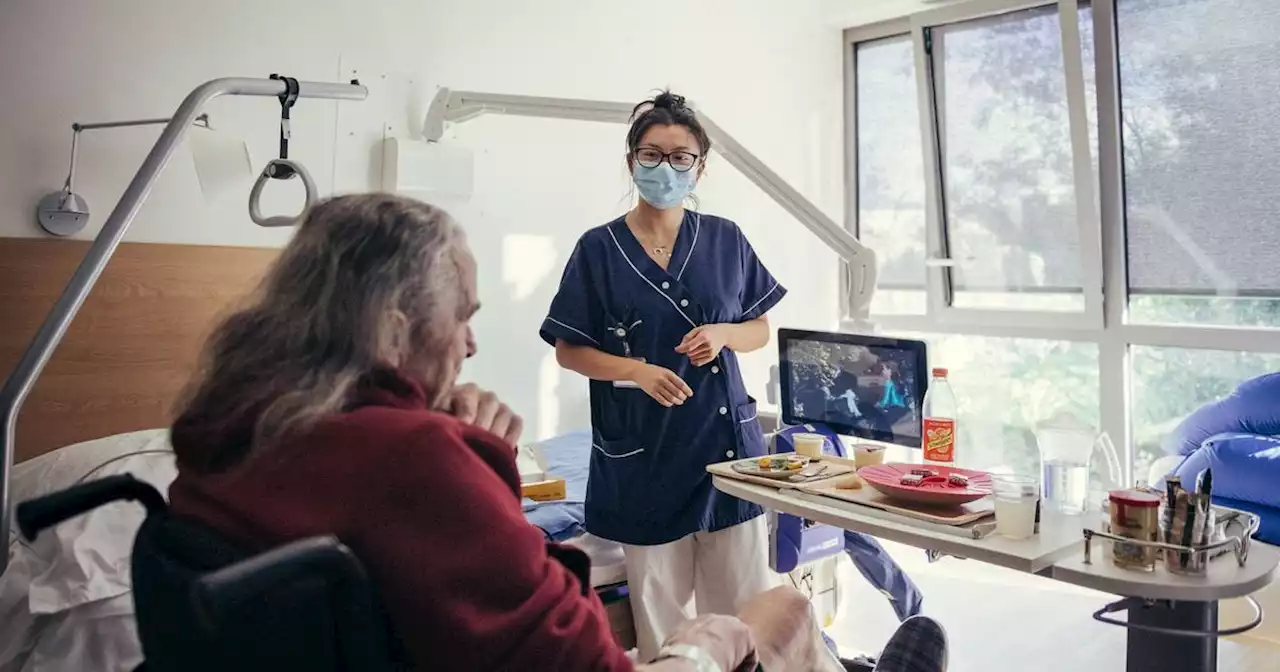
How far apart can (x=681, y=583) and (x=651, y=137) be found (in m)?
0.89

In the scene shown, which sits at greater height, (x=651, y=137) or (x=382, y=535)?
Result: (x=651, y=137)

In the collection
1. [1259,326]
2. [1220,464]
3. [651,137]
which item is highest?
[651,137]

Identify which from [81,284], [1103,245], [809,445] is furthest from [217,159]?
[1103,245]

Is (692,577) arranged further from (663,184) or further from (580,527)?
(663,184)

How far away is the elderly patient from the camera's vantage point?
2.67ft

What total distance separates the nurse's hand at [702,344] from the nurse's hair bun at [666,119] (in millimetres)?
374

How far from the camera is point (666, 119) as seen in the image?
1.85 m

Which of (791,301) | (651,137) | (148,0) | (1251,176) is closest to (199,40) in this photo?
(148,0)

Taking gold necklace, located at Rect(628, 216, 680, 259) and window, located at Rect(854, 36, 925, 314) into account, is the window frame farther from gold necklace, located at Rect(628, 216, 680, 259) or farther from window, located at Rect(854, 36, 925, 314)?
gold necklace, located at Rect(628, 216, 680, 259)

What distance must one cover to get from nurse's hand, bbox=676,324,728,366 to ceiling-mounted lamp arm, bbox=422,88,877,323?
52 cm

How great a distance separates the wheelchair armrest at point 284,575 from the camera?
695mm

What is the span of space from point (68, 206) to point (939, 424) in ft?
6.12

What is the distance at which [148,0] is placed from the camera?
2141mm

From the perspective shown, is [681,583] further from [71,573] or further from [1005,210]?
[1005,210]
